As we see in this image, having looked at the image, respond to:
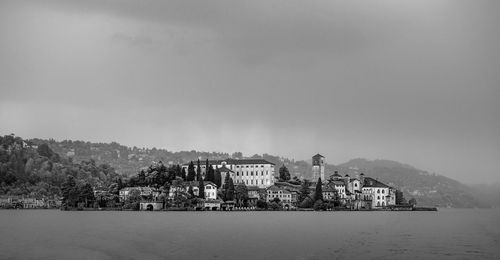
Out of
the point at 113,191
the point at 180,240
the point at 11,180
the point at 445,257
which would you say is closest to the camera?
the point at 445,257

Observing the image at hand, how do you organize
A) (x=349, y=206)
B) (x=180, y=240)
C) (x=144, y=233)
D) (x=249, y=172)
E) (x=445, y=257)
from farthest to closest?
(x=249, y=172) → (x=349, y=206) → (x=144, y=233) → (x=180, y=240) → (x=445, y=257)

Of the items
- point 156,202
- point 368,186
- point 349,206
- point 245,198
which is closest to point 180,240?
point 156,202

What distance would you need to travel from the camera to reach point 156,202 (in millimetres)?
137000

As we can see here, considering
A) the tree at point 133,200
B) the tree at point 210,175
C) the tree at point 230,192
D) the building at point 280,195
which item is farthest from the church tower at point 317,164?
the tree at point 133,200

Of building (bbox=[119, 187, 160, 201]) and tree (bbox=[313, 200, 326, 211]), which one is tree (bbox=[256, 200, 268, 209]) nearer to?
tree (bbox=[313, 200, 326, 211])

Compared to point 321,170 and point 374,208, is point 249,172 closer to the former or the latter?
point 321,170

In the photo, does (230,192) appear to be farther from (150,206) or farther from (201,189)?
(150,206)

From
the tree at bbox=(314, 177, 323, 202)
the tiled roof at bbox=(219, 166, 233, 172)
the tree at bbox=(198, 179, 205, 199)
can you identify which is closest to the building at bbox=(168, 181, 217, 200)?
the tree at bbox=(198, 179, 205, 199)

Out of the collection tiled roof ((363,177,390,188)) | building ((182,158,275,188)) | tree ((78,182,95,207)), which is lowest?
tree ((78,182,95,207))

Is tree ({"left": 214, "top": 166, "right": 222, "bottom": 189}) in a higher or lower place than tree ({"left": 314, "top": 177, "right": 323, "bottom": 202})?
higher

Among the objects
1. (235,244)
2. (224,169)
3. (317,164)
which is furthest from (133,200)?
(235,244)

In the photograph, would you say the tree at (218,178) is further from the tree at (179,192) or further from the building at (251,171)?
the building at (251,171)

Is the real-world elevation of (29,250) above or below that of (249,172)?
below

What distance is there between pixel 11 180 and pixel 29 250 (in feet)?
507
